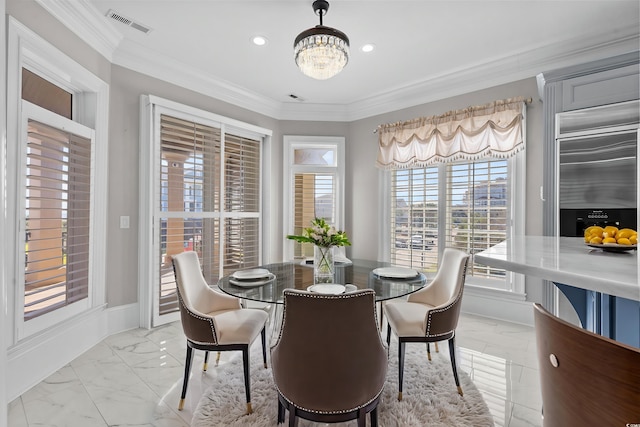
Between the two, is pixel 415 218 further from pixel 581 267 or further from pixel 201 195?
pixel 581 267

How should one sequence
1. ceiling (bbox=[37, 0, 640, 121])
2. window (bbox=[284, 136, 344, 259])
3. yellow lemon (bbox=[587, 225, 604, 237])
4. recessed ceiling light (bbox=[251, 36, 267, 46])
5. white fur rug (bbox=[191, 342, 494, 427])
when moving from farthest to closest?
window (bbox=[284, 136, 344, 259]) < recessed ceiling light (bbox=[251, 36, 267, 46]) < ceiling (bbox=[37, 0, 640, 121]) < white fur rug (bbox=[191, 342, 494, 427]) < yellow lemon (bbox=[587, 225, 604, 237])

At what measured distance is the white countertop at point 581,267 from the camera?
0.73 meters

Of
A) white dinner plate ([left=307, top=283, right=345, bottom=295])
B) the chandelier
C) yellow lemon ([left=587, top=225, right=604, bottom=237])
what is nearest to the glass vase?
white dinner plate ([left=307, top=283, right=345, bottom=295])

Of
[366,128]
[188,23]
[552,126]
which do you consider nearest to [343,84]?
[366,128]

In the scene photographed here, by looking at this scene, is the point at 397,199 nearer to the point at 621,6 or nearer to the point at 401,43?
the point at 401,43

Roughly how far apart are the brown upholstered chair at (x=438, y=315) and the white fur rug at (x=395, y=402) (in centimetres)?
10

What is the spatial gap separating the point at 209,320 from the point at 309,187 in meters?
3.01

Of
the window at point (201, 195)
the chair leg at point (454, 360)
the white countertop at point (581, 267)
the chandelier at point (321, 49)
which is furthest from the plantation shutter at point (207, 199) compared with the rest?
the white countertop at point (581, 267)

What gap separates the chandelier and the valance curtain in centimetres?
185

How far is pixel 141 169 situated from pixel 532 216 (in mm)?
3916

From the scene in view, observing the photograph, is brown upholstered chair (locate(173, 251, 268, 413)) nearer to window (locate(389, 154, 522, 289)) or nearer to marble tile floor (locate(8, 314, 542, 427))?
marble tile floor (locate(8, 314, 542, 427))

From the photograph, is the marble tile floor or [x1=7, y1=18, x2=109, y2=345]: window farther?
[x1=7, y1=18, x2=109, y2=345]: window

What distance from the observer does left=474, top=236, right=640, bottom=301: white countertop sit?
73 centimetres

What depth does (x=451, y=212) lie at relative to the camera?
3.68 meters
